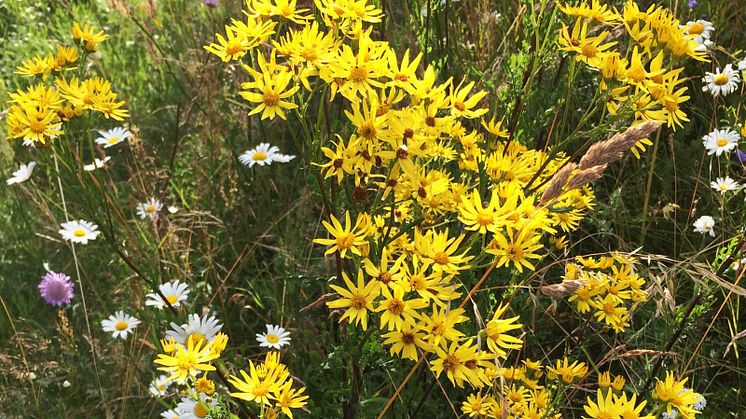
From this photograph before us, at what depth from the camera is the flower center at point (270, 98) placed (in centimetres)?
159

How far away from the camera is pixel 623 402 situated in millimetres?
1521

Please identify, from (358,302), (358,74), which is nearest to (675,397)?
(358,302)

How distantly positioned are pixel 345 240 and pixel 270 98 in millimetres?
383

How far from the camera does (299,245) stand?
2.72m

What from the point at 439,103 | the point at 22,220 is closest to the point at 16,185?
the point at 22,220

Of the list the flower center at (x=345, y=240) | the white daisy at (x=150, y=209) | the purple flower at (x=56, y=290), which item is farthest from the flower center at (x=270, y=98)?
the purple flower at (x=56, y=290)

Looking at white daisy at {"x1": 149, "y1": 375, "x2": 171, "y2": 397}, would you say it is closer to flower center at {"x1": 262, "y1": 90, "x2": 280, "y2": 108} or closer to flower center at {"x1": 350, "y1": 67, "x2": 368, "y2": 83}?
flower center at {"x1": 262, "y1": 90, "x2": 280, "y2": 108}

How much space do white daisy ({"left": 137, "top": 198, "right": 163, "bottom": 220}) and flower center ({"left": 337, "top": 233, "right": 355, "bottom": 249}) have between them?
1.45 meters

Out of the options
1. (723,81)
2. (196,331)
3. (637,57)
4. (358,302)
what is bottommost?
(723,81)

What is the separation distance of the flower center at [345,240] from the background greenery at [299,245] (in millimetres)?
227

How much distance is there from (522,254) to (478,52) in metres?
1.43

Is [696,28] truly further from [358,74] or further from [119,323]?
[119,323]

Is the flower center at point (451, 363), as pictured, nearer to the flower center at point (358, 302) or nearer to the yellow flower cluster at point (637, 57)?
the flower center at point (358, 302)

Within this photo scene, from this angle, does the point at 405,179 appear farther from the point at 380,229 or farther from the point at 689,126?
the point at 689,126
